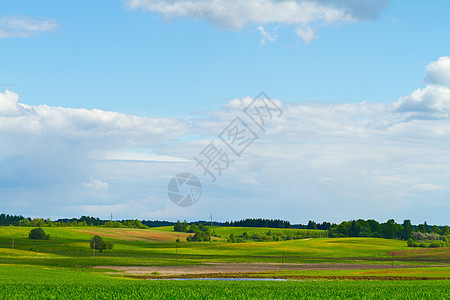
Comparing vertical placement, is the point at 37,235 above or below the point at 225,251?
above

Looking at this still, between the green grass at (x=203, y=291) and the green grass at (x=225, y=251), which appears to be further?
the green grass at (x=225, y=251)

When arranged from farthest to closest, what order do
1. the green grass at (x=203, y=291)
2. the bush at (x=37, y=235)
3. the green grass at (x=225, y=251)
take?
1. the bush at (x=37, y=235)
2. the green grass at (x=225, y=251)
3. the green grass at (x=203, y=291)

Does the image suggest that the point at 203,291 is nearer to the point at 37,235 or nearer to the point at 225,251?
the point at 225,251

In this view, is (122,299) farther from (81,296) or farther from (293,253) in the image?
(293,253)

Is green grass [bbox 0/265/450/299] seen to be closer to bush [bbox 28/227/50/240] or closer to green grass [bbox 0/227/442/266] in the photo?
green grass [bbox 0/227/442/266]

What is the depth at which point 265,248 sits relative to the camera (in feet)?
514

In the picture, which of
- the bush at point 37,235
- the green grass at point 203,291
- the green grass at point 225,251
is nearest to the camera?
A: the green grass at point 203,291

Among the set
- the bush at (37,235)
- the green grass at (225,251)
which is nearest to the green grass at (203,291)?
the green grass at (225,251)

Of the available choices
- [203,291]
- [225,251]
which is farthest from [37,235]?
[203,291]

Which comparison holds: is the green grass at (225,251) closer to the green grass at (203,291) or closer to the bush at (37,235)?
the bush at (37,235)

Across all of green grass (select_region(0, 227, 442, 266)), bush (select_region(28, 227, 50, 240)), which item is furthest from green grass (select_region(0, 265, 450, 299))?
bush (select_region(28, 227, 50, 240))

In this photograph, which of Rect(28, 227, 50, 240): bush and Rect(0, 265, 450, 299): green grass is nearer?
Rect(0, 265, 450, 299): green grass

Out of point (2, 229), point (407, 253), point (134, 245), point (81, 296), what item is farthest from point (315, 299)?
point (2, 229)

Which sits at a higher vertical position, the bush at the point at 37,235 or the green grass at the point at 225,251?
the bush at the point at 37,235
